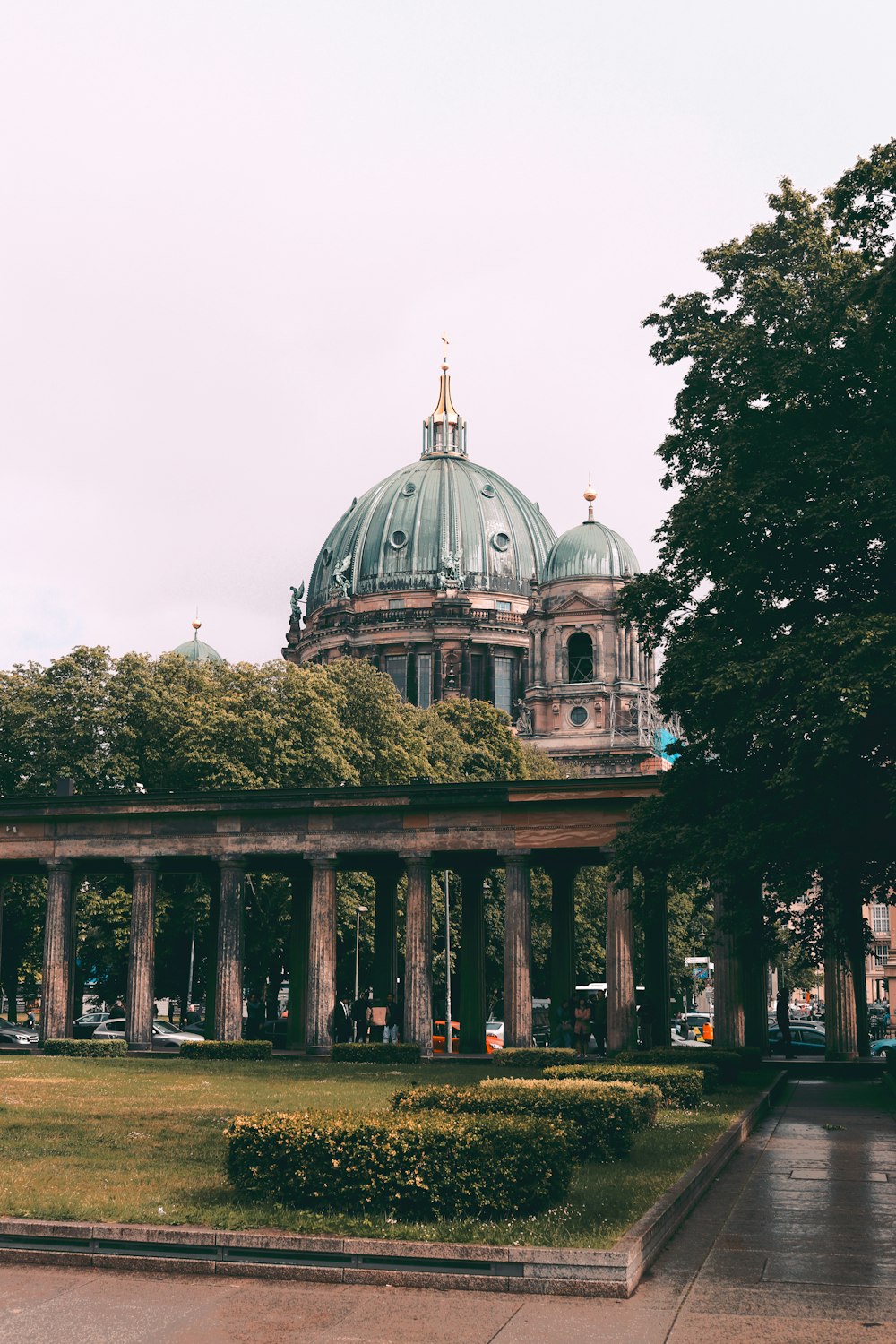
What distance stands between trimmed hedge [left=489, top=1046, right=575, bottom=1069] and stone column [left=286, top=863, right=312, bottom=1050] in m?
15.5

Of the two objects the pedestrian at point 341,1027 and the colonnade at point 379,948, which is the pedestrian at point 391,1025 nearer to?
the colonnade at point 379,948

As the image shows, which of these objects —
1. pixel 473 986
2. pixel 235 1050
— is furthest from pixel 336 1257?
pixel 473 986

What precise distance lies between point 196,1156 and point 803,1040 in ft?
170

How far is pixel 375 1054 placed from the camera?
48188mm

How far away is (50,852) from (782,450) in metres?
36.1

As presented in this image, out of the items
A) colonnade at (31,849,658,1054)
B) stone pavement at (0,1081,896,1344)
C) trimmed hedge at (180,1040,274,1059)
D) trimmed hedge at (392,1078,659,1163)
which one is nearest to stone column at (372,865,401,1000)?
colonnade at (31,849,658,1054)

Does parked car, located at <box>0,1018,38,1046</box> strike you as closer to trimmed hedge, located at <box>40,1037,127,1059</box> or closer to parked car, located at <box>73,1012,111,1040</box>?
parked car, located at <box>73,1012,111,1040</box>

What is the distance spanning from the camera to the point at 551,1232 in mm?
14352

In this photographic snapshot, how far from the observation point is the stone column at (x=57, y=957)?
57.5 metres

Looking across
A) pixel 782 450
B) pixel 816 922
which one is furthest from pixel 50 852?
pixel 782 450

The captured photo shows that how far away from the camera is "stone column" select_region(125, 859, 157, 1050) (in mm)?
56750

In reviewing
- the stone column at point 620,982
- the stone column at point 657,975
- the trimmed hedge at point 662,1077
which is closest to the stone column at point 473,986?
the stone column at point 657,975

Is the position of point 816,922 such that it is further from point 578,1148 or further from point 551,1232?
point 551,1232

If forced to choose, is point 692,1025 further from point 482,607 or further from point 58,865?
point 482,607
